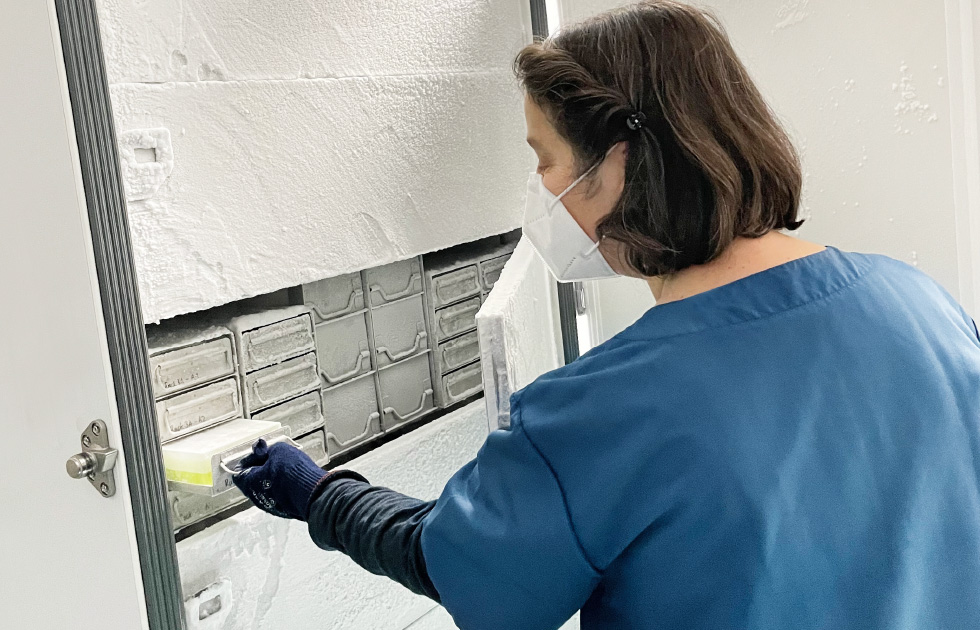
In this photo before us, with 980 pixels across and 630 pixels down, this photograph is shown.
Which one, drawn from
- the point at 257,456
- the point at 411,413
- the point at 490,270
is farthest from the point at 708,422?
the point at 490,270

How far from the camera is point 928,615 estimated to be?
0.94 meters

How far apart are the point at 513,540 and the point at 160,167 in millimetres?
831

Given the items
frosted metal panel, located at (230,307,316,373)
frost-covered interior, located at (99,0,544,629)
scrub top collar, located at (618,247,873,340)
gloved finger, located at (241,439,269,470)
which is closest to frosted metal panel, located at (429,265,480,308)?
frost-covered interior, located at (99,0,544,629)

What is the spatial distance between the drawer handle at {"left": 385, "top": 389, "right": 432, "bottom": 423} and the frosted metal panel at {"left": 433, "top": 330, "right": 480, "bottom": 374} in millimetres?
58

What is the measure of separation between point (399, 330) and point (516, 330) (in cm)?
28

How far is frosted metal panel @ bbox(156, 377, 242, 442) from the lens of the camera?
141cm

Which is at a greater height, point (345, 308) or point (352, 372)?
point (345, 308)

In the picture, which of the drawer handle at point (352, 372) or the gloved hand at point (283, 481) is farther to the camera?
the drawer handle at point (352, 372)

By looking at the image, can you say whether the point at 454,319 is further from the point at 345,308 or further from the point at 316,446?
the point at 316,446

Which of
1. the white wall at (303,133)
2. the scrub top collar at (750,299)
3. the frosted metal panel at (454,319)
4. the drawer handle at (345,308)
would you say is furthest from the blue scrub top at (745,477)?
the frosted metal panel at (454,319)

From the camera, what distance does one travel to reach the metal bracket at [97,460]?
4.19ft

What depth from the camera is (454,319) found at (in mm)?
2105

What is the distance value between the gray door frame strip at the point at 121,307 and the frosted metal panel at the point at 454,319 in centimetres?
85

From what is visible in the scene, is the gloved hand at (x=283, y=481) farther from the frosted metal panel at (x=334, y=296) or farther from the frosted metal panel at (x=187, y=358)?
the frosted metal panel at (x=334, y=296)
